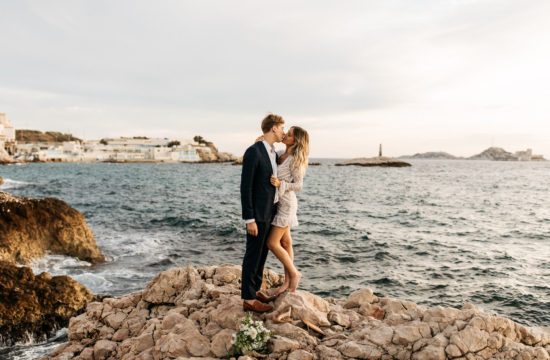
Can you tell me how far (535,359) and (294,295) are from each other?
3404 mm

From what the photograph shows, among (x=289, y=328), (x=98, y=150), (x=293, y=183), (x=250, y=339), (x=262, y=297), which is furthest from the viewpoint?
(x=98, y=150)

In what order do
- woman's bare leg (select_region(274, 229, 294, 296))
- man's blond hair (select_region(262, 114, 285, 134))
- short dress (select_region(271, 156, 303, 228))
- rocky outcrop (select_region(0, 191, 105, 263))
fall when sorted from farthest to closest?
rocky outcrop (select_region(0, 191, 105, 263)) < woman's bare leg (select_region(274, 229, 294, 296)) < short dress (select_region(271, 156, 303, 228)) < man's blond hair (select_region(262, 114, 285, 134))

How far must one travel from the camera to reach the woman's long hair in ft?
17.6

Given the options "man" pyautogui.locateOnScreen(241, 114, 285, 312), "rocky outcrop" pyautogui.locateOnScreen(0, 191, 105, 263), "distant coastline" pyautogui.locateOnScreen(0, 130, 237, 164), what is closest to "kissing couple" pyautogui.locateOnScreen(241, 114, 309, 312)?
"man" pyautogui.locateOnScreen(241, 114, 285, 312)

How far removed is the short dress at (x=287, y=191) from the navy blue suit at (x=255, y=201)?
0.13 meters

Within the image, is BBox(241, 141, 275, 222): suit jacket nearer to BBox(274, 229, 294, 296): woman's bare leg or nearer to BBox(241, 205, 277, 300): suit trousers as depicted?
BBox(241, 205, 277, 300): suit trousers

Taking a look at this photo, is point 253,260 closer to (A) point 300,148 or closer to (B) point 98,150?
(A) point 300,148

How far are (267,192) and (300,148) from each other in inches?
34.7

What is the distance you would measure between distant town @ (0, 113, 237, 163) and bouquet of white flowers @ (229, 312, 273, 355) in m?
153

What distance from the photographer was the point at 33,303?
26.3 feet

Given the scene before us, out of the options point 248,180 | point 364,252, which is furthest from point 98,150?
point 248,180

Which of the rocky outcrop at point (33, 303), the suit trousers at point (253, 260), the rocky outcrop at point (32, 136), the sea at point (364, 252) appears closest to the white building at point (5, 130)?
the rocky outcrop at point (32, 136)

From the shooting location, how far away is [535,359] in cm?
433

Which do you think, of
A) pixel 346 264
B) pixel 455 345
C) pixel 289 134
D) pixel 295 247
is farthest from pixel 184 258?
pixel 455 345
